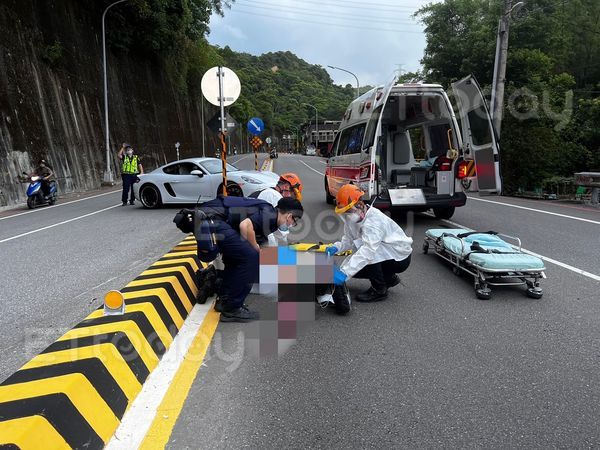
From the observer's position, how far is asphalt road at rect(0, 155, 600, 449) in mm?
2545

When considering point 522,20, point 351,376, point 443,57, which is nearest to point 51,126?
point 351,376

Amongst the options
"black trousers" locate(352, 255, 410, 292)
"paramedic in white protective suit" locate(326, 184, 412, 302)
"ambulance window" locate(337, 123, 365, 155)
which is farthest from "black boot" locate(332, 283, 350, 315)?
"ambulance window" locate(337, 123, 365, 155)

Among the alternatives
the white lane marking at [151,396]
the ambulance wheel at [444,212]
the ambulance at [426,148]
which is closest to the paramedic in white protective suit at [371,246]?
the white lane marking at [151,396]

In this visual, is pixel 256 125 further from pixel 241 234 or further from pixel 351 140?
pixel 241 234

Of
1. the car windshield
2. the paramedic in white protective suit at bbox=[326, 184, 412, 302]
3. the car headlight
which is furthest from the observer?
the car windshield

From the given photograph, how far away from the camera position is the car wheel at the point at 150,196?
1241 centimetres

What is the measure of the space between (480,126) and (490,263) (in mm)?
4414

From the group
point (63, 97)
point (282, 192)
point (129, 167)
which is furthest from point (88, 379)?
point (63, 97)

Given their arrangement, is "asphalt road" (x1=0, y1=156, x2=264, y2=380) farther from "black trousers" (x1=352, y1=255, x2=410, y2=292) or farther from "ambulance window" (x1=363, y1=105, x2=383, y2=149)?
"ambulance window" (x1=363, y1=105, x2=383, y2=149)

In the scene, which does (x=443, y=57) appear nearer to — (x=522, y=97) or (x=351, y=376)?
(x=522, y=97)

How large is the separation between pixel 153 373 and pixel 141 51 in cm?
3253

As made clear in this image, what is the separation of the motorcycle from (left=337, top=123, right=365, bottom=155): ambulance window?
953 centimetres

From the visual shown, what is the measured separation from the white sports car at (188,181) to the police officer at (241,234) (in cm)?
703

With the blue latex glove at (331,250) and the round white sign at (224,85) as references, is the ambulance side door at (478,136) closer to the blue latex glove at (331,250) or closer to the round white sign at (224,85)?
the round white sign at (224,85)
